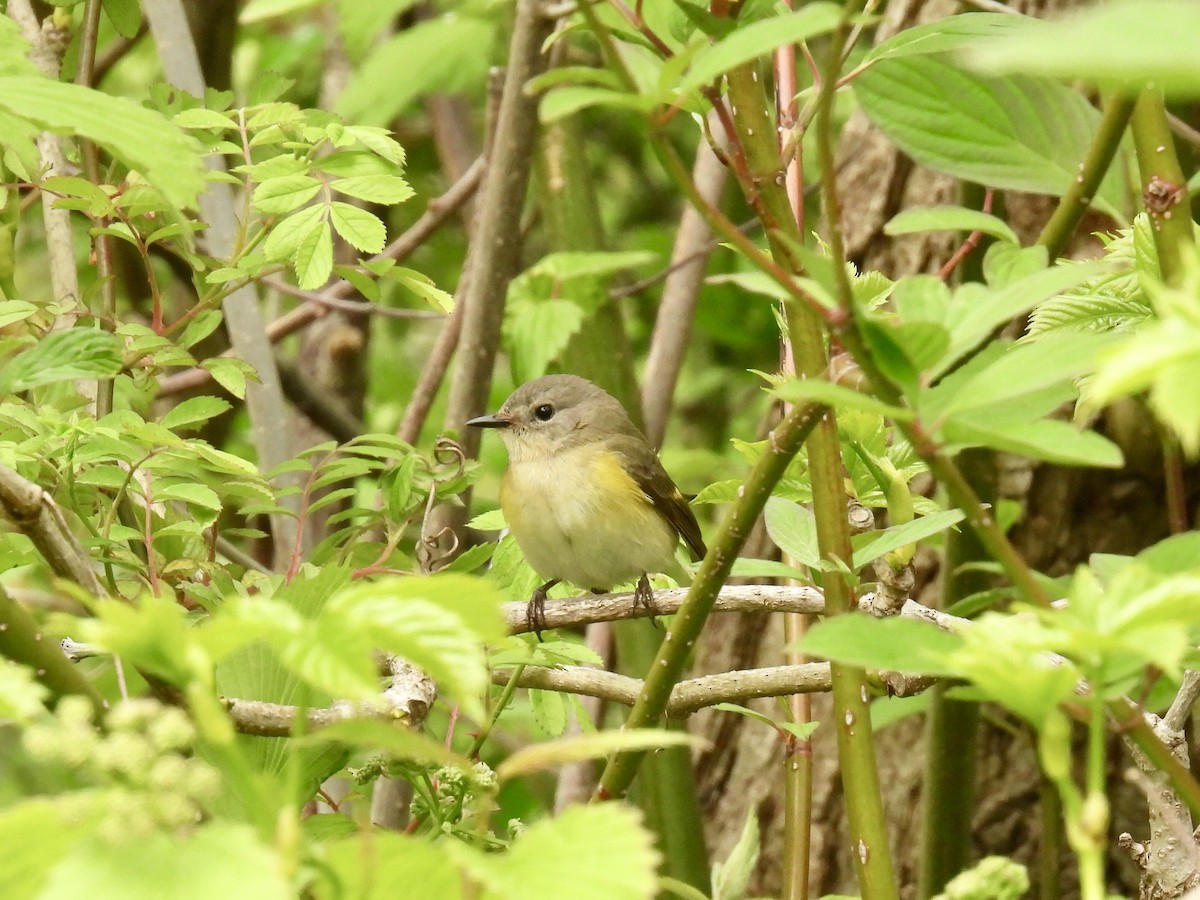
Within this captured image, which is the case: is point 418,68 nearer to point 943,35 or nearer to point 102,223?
point 102,223

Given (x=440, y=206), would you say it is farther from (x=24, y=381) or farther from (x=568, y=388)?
(x=24, y=381)

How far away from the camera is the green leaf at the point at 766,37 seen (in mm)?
899

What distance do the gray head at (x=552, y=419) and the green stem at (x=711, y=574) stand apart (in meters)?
2.68

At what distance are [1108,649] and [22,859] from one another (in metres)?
0.65

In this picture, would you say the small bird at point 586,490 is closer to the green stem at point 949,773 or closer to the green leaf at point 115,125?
the green stem at point 949,773

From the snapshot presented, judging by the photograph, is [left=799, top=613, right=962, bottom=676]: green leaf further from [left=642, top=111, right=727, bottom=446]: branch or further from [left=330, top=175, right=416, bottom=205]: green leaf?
[left=642, top=111, right=727, bottom=446]: branch

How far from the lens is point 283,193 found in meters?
2.18

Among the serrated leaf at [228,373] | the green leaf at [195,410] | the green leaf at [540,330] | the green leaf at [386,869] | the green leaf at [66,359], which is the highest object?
the green leaf at [66,359]

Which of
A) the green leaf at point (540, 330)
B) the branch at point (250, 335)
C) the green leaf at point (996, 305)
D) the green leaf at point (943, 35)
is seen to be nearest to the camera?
the green leaf at point (996, 305)

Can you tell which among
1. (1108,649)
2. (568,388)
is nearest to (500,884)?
(1108,649)

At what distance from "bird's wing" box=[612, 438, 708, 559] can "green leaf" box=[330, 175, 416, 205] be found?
2013 mm

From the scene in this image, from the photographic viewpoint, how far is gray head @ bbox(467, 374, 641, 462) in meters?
4.22

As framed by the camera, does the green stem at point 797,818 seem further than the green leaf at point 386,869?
Yes

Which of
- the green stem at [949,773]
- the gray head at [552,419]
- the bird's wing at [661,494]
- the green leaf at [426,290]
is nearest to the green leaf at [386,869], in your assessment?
the green leaf at [426,290]
